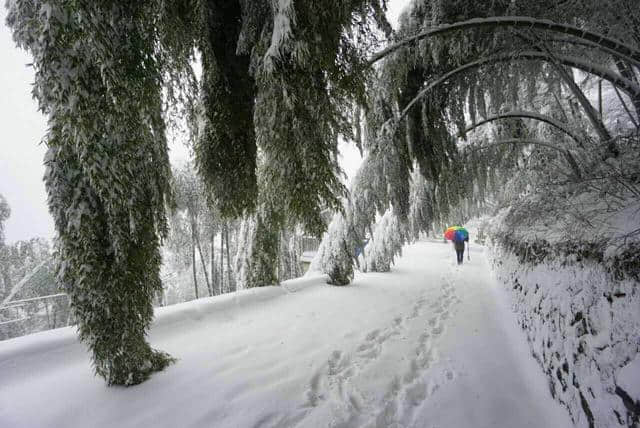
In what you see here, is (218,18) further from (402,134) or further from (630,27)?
(630,27)

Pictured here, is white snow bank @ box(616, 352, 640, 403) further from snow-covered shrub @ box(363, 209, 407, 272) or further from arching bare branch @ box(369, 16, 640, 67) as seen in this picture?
snow-covered shrub @ box(363, 209, 407, 272)

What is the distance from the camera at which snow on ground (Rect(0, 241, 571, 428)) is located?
6.79 ft

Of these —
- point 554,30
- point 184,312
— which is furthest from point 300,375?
point 554,30

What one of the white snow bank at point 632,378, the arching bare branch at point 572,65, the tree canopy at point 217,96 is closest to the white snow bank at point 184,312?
the tree canopy at point 217,96

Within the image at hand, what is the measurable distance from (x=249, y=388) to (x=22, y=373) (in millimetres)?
2289

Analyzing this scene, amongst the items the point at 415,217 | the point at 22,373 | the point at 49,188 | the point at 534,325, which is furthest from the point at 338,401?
the point at 415,217

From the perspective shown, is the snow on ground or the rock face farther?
the snow on ground

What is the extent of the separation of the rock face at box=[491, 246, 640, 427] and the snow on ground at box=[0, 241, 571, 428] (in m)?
0.35

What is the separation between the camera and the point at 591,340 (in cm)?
148

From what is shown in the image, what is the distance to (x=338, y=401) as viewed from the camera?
2.24 metres

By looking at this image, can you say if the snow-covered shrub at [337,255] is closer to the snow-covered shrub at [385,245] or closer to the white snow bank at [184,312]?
the white snow bank at [184,312]

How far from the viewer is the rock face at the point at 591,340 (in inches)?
46.7

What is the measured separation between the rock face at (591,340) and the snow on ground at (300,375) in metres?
0.35

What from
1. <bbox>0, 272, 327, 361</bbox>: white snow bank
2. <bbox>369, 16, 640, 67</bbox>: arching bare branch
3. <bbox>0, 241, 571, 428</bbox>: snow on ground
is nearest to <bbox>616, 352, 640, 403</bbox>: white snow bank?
<bbox>0, 241, 571, 428</bbox>: snow on ground
